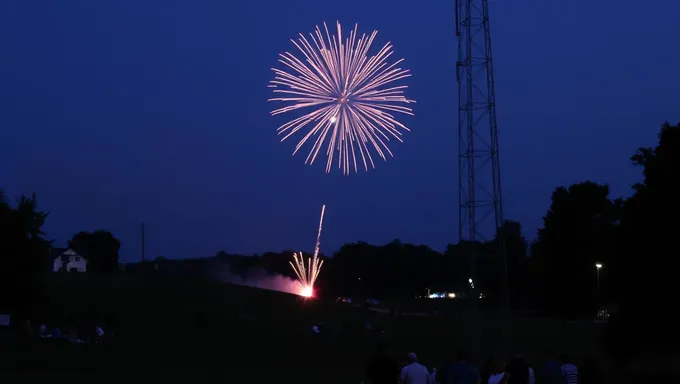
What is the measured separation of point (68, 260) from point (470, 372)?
119m

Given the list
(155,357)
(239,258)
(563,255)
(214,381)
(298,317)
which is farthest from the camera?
(239,258)

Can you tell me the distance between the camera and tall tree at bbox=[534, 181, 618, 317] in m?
80.4

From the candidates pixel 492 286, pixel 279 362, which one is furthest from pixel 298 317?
pixel 492 286

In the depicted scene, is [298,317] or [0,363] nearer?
[0,363]

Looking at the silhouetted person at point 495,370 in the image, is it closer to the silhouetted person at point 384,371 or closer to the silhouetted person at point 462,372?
the silhouetted person at point 462,372

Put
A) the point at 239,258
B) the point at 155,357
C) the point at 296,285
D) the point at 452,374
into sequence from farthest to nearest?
the point at 239,258 → the point at 296,285 → the point at 155,357 → the point at 452,374

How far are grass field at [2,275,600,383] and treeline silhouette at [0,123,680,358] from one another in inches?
146

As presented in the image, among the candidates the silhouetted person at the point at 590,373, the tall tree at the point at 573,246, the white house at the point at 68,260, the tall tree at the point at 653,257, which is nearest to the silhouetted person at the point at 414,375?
the silhouetted person at the point at 590,373

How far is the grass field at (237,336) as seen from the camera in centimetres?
3388

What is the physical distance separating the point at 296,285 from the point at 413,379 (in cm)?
7949

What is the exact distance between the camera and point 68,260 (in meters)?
126

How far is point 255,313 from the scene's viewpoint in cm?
6456

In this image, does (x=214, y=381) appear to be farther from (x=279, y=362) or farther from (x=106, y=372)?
(x=279, y=362)

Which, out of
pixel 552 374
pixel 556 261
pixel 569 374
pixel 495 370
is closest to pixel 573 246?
pixel 556 261
